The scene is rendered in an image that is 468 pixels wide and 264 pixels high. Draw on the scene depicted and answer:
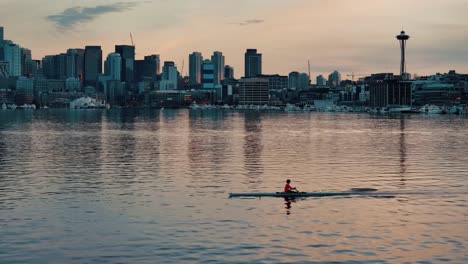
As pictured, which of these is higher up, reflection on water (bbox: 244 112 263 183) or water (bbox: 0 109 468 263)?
reflection on water (bbox: 244 112 263 183)

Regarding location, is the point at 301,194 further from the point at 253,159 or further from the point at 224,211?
the point at 253,159

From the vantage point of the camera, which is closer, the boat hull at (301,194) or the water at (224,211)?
the water at (224,211)

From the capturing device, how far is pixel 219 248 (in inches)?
1740

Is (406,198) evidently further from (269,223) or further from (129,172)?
(129,172)

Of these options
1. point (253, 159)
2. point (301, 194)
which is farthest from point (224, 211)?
point (253, 159)

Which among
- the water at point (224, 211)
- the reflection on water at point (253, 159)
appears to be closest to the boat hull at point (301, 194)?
the water at point (224, 211)

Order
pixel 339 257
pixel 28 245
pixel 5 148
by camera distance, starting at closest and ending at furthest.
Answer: pixel 339 257
pixel 28 245
pixel 5 148

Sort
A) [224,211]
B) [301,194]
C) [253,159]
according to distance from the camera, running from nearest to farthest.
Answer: [224,211], [301,194], [253,159]

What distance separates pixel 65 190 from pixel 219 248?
2873 cm

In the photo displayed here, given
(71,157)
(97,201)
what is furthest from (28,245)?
(71,157)

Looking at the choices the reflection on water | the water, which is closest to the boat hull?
the water

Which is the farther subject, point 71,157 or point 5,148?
point 5,148

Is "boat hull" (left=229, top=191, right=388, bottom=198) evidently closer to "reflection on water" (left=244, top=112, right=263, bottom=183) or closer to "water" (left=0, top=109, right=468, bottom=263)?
"water" (left=0, top=109, right=468, bottom=263)

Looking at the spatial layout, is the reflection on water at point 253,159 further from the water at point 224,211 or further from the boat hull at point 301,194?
the boat hull at point 301,194
